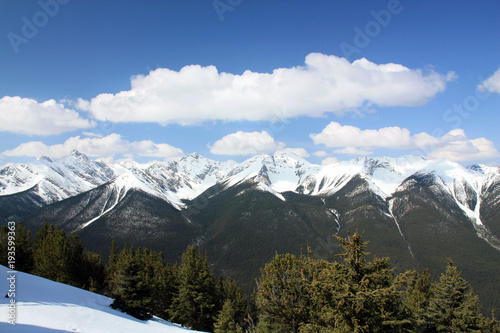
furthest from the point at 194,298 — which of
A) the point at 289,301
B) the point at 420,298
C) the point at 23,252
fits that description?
the point at 23,252

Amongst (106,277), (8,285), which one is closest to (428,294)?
(8,285)

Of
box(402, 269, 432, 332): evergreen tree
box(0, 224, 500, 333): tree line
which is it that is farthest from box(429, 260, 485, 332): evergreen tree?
box(402, 269, 432, 332): evergreen tree

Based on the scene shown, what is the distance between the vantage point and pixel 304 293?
22219 mm

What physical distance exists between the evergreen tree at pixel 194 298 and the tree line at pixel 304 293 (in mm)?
135

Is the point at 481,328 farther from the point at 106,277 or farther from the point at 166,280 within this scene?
the point at 106,277

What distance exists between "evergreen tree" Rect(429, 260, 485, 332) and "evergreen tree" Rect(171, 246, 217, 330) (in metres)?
28.8

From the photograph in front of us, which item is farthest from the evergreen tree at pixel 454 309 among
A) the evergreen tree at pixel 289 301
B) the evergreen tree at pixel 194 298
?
the evergreen tree at pixel 194 298

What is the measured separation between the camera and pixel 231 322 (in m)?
37.2

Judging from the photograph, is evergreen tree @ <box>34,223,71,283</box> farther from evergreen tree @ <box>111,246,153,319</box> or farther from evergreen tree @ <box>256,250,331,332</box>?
evergreen tree @ <box>256,250,331,332</box>

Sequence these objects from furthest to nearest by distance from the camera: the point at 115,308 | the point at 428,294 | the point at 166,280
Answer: the point at 166,280, the point at 428,294, the point at 115,308

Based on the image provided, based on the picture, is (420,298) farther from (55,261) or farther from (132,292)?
(55,261)

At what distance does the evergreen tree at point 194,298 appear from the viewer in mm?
41625

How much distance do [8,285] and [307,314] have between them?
24.1m

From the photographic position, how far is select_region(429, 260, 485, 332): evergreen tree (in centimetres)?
2369
